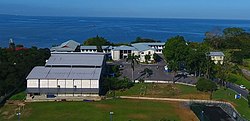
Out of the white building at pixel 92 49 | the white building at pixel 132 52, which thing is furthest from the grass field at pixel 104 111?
the white building at pixel 92 49

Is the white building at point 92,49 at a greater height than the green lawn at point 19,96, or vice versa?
the white building at point 92,49

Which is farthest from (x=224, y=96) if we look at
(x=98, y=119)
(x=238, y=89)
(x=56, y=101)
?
(x=56, y=101)

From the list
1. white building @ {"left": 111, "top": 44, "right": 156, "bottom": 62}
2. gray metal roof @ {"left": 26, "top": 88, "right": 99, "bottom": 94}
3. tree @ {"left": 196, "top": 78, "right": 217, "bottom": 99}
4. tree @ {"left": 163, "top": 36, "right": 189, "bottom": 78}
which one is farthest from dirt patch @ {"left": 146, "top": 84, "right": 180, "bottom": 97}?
white building @ {"left": 111, "top": 44, "right": 156, "bottom": 62}

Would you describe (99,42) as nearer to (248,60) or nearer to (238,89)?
(248,60)

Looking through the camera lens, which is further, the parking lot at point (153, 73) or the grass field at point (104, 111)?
the parking lot at point (153, 73)

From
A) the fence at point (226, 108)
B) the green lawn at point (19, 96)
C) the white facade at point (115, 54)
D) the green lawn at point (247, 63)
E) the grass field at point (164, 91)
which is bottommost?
the fence at point (226, 108)

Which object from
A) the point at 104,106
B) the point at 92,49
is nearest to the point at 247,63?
the point at 92,49

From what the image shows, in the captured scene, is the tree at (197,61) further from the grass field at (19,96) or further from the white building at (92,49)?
the grass field at (19,96)
